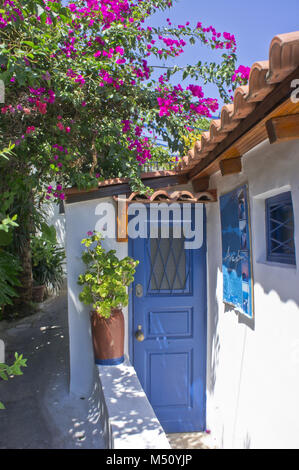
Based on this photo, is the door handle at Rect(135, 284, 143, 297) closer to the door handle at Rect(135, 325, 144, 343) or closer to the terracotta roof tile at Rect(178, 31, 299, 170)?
the door handle at Rect(135, 325, 144, 343)

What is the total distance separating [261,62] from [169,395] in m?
4.48

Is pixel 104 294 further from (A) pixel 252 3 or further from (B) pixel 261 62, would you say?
(A) pixel 252 3

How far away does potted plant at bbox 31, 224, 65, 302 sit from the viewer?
932cm

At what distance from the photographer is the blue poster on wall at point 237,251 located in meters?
3.65

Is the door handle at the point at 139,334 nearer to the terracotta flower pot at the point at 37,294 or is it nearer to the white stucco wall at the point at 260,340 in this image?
the white stucco wall at the point at 260,340

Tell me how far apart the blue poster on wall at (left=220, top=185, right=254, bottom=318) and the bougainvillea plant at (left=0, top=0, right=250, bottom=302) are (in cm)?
122

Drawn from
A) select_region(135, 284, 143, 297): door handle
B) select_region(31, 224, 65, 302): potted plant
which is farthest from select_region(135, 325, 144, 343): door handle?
select_region(31, 224, 65, 302): potted plant

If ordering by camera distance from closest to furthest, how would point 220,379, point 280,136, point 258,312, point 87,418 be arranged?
1. point 280,136
2. point 258,312
3. point 87,418
4. point 220,379

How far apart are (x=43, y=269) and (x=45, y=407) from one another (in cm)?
606

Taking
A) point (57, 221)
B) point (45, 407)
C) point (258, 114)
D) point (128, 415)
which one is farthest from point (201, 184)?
point (57, 221)

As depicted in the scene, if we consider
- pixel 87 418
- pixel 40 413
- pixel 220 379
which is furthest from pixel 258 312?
pixel 40 413

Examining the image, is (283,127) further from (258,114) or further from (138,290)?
(138,290)

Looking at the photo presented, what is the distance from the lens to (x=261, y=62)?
1888 mm

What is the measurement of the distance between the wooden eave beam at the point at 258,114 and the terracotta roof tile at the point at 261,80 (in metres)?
0.03
